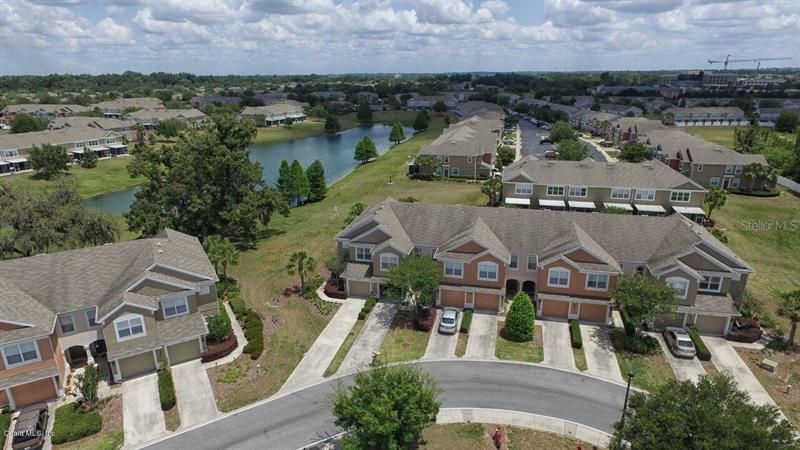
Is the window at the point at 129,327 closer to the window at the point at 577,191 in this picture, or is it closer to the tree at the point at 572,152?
the window at the point at 577,191

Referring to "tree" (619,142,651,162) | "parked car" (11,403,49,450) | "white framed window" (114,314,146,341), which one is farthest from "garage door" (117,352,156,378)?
"tree" (619,142,651,162)

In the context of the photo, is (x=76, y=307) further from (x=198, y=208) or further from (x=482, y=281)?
(x=482, y=281)

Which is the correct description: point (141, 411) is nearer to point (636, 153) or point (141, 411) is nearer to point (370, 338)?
point (370, 338)

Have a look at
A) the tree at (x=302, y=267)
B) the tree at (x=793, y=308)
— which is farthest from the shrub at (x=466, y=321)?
the tree at (x=793, y=308)

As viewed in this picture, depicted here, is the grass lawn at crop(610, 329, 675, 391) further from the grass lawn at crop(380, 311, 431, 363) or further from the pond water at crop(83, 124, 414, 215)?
the pond water at crop(83, 124, 414, 215)

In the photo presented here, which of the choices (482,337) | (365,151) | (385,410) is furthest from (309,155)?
(385,410)

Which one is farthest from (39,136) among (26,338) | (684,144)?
(684,144)
